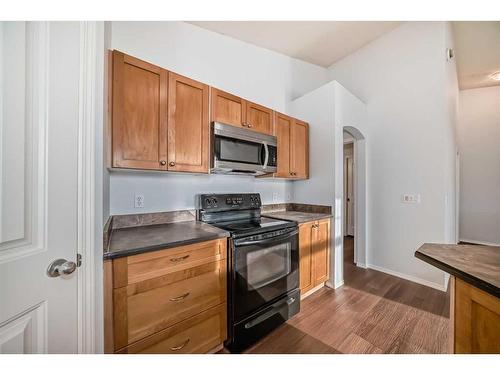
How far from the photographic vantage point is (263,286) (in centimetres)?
161

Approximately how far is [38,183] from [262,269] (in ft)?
4.65

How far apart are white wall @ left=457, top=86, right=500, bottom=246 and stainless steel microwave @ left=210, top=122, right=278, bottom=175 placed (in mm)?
4821

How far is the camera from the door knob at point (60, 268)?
30.1 inches

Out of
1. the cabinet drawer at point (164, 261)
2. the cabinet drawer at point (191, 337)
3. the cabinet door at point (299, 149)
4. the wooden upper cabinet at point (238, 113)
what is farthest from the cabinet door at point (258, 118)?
the cabinet drawer at point (191, 337)

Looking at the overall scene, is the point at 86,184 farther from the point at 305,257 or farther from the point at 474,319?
the point at 305,257

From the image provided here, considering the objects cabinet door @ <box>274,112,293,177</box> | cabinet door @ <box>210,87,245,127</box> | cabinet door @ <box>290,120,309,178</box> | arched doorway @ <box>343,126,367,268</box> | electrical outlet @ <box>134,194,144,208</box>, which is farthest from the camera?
arched doorway @ <box>343,126,367,268</box>

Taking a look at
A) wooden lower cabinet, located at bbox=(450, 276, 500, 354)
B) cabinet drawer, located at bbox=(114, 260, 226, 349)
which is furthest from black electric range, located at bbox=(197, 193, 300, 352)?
wooden lower cabinet, located at bbox=(450, 276, 500, 354)

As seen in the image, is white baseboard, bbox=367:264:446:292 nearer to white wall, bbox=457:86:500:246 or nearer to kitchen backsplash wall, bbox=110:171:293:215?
kitchen backsplash wall, bbox=110:171:293:215

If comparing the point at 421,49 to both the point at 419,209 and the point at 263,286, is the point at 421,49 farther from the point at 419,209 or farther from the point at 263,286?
the point at 263,286

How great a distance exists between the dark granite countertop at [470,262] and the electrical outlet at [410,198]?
1.78 m

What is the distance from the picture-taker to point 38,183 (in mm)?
748

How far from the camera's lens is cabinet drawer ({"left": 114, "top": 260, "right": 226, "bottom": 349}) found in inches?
42.0

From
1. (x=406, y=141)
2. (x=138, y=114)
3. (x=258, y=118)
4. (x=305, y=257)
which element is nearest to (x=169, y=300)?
(x=138, y=114)
